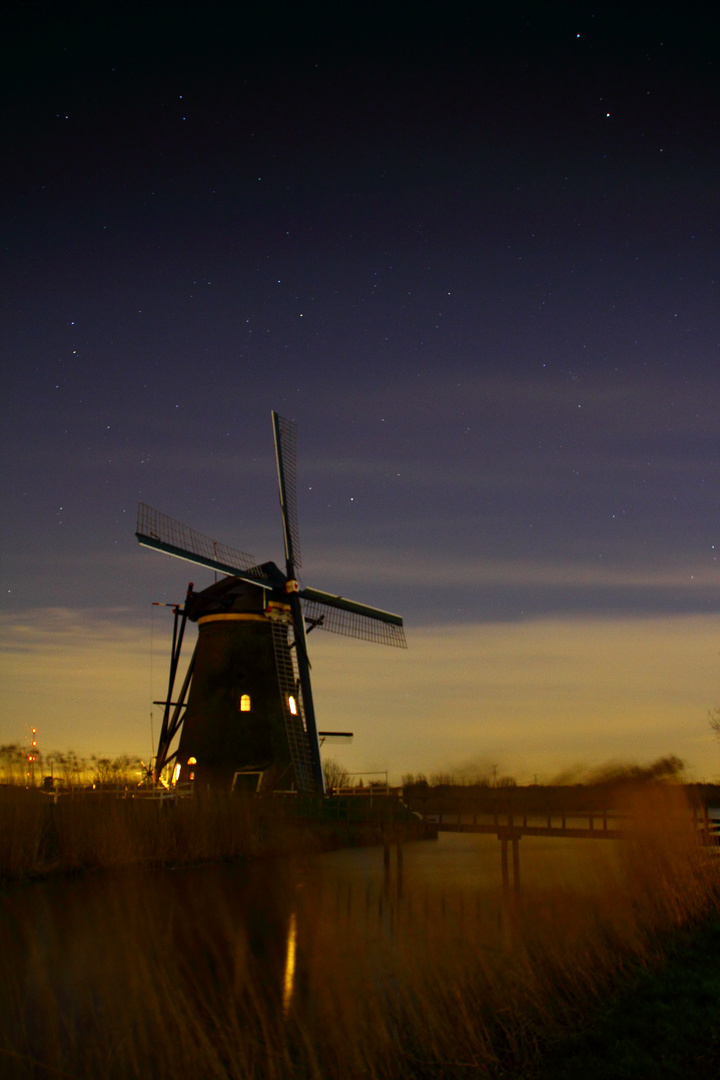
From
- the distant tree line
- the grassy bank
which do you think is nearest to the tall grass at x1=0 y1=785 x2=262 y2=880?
the distant tree line

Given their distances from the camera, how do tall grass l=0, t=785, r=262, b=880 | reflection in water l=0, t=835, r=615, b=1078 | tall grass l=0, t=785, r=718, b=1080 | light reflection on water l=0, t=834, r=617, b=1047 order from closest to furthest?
tall grass l=0, t=785, r=718, b=1080 → reflection in water l=0, t=835, r=615, b=1078 → light reflection on water l=0, t=834, r=617, b=1047 → tall grass l=0, t=785, r=262, b=880

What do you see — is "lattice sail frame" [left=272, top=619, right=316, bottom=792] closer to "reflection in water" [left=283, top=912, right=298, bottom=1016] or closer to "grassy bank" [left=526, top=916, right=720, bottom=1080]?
"reflection in water" [left=283, top=912, right=298, bottom=1016]

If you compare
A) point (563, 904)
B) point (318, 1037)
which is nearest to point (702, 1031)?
point (318, 1037)

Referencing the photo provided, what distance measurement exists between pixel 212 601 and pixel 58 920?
16901 mm

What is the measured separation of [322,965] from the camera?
46.6 ft

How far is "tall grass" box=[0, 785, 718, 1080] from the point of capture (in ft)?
28.0

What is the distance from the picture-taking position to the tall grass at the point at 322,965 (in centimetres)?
852

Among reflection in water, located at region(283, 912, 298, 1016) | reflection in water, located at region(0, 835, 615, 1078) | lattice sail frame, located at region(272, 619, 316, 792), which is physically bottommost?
reflection in water, located at region(283, 912, 298, 1016)

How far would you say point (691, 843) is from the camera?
15867mm

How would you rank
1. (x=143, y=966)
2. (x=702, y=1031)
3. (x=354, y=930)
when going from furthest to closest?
(x=354, y=930)
(x=143, y=966)
(x=702, y=1031)

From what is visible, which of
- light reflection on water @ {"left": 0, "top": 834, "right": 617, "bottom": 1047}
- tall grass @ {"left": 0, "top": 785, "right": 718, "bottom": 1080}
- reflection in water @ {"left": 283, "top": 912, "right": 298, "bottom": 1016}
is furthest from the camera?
light reflection on water @ {"left": 0, "top": 834, "right": 617, "bottom": 1047}

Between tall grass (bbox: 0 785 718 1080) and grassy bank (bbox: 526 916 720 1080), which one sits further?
tall grass (bbox: 0 785 718 1080)

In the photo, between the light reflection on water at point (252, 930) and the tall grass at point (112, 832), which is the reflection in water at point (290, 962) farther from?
the tall grass at point (112, 832)

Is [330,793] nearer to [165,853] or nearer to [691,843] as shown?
[165,853]
